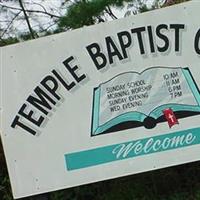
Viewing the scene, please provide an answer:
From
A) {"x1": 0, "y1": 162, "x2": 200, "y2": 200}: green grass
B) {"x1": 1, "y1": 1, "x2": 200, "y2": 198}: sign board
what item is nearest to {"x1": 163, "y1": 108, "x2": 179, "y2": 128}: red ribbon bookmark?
{"x1": 1, "y1": 1, "x2": 200, "y2": 198}: sign board

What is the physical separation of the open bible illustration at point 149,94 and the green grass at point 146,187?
96cm

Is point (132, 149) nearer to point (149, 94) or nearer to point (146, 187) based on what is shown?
point (149, 94)

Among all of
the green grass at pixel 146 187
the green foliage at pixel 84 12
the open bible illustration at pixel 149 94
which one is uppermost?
the green foliage at pixel 84 12

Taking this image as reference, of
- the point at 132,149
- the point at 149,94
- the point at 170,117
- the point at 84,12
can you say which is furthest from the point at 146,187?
A: the point at 84,12

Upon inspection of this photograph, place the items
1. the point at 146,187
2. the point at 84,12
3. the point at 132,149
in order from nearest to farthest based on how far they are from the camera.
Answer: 1. the point at 132,149
2. the point at 146,187
3. the point at 84,12

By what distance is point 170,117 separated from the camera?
5207 millimetres

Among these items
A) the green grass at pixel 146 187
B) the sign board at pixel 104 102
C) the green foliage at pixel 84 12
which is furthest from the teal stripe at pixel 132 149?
the green foliage at pixel 84 12

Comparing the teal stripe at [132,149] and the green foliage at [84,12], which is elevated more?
the green foliage at [84,12]

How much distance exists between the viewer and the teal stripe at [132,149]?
5.18 m

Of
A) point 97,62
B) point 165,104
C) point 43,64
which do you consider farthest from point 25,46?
point 165,104

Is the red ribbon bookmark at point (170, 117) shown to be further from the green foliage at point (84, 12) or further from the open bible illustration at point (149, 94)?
the green foliage at point (84, 12)

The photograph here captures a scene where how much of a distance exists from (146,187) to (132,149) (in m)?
0.91

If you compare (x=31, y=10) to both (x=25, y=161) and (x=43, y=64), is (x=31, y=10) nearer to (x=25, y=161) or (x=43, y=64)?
(x=43, y=64)

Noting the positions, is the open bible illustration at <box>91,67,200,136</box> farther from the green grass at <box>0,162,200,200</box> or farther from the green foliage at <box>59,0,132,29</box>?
the green foliage at <box>59,0,132,29</box>
